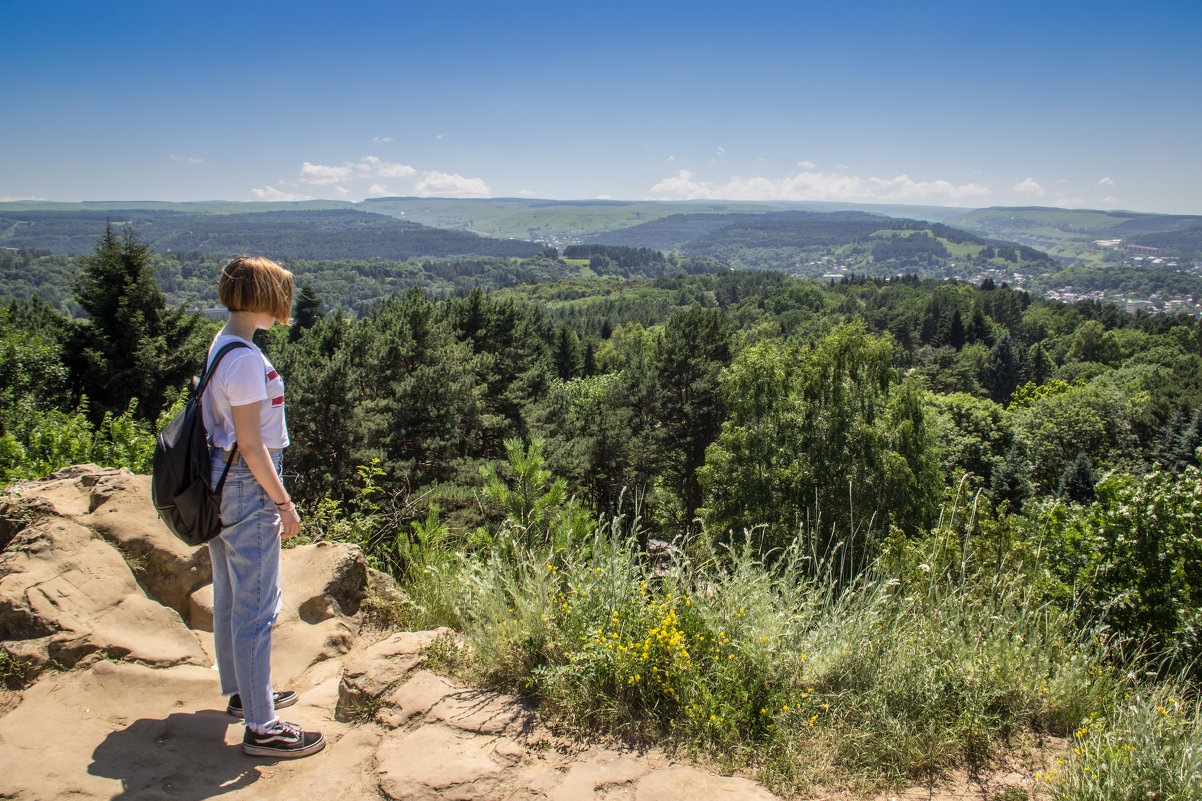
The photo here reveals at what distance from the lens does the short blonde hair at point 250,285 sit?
296 cm

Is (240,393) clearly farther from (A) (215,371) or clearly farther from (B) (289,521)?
(B) (289,521)

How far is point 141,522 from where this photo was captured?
14.5 feet

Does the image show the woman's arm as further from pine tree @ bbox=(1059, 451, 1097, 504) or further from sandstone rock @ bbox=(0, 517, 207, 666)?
pine tree @ bbox=(1059, 451, 1097, 504)

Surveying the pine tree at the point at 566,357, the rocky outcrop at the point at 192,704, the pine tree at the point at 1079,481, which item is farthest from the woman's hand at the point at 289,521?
the pine tree at the point at 566,357

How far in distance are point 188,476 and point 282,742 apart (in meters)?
1.34

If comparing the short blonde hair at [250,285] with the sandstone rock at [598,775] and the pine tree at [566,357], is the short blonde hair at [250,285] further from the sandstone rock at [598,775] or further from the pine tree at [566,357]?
the pine tree at [566,357]

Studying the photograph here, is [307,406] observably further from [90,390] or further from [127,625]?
[127,625]

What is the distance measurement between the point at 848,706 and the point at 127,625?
13.3ft

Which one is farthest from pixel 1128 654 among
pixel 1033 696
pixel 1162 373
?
pixel 1162 373

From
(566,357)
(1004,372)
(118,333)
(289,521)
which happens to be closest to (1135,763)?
(289,521)

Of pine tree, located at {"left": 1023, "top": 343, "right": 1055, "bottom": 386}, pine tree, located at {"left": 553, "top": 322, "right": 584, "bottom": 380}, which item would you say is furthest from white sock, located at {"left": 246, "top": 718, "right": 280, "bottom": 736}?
pine tree, located at {"left": 1023, "top": 343, "right": 1055, "bottom": 386}

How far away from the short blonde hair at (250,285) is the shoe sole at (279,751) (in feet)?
6.82

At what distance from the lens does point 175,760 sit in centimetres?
284

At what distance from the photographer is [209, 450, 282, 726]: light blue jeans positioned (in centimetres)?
300
